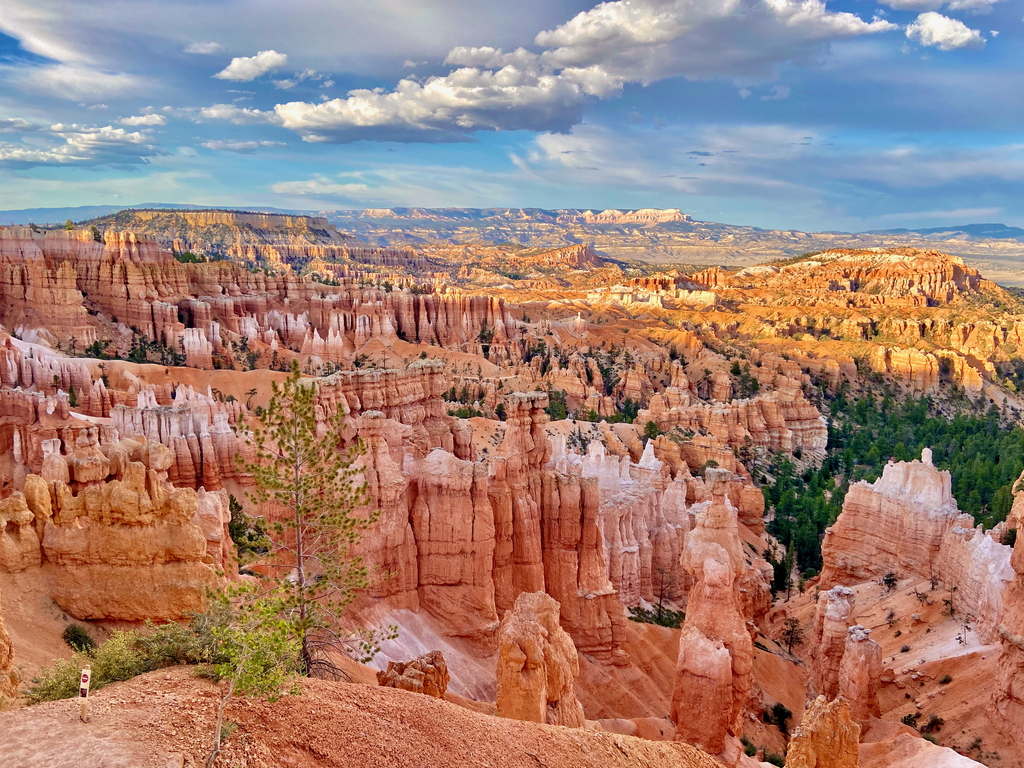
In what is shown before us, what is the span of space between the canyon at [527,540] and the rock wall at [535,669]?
5cm

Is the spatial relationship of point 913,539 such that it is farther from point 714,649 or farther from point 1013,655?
point 714,649

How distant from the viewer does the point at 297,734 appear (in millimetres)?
8883

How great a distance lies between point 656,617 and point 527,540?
9.03 m

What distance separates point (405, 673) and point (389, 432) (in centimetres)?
1456

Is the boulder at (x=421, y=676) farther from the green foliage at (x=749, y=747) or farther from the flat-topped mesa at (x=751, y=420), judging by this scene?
the flat-topped mesa at (x=751, y=420)

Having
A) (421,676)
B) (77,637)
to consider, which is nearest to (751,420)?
(421,676)

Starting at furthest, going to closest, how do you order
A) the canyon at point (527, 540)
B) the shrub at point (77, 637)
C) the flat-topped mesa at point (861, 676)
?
the flat-topped mesa at point (861, 676), the canyon at point (527, 540), the shrub at point (77, 637)

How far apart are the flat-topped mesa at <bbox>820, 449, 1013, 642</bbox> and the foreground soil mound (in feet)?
68.7

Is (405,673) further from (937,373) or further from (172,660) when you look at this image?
(937,373)

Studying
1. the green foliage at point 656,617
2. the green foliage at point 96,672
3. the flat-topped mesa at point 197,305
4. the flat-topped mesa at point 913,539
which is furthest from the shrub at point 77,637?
the flat-topped mesa at point 197,305

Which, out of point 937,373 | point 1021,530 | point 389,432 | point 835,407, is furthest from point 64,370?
point 937,373

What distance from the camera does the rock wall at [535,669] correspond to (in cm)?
1383

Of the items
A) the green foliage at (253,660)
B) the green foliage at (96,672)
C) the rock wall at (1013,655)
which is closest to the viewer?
the green foliage at (253,660)

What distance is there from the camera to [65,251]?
76.6 meters
